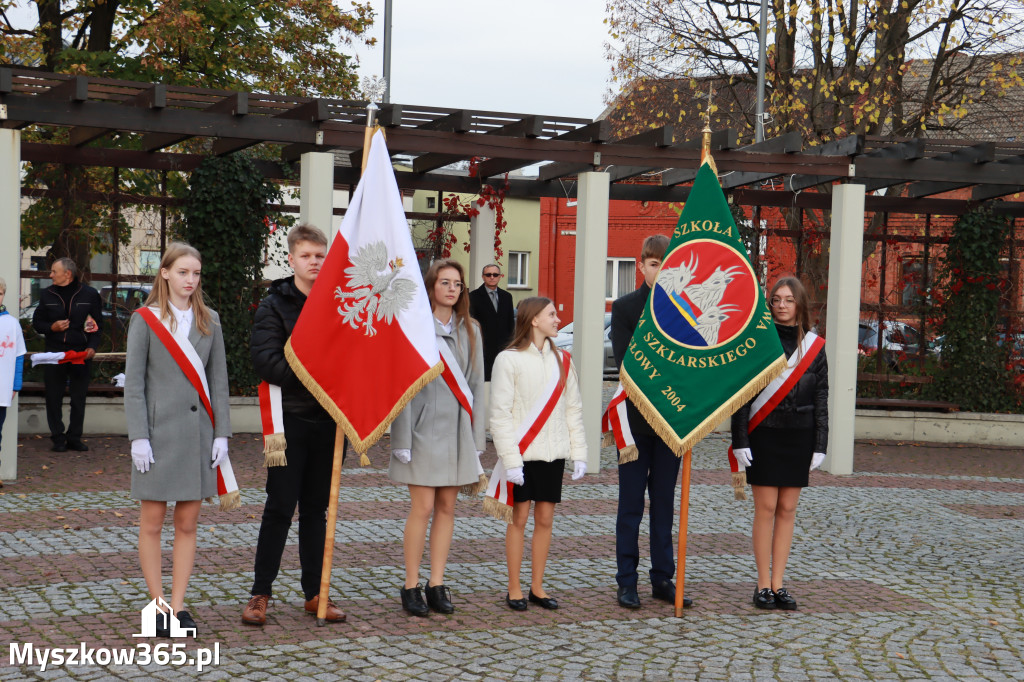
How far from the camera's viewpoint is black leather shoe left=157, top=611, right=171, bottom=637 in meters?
5.22

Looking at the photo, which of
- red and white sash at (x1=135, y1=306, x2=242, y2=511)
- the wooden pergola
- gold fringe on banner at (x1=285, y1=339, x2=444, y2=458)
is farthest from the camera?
the wooden pergola

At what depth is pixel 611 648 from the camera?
5375 millimetres

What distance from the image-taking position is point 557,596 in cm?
634

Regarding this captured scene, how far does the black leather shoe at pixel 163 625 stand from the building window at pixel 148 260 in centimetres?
860

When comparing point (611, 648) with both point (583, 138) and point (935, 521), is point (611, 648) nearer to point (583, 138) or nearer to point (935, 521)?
point (935, 521)

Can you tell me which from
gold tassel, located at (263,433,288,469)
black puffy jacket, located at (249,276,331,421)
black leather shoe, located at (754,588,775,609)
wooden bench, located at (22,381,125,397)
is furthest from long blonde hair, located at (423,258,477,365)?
wooden bench, located at (22,381,125,397)

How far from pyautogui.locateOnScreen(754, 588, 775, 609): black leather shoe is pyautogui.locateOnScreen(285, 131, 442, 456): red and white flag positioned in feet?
7.39

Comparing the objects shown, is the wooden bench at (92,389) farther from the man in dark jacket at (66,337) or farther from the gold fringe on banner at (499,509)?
the gold fringe on banner at (499,509)

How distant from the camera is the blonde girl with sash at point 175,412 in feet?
16.9

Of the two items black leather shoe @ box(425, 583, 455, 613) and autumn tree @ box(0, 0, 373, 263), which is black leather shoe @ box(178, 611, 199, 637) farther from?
autumn tree @ box(0, 0, 373, 263)

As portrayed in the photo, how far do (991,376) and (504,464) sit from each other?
10973 millimetres

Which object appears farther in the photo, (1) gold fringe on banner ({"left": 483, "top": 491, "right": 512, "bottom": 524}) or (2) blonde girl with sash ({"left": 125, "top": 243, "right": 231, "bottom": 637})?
(1) gold fringe on banner ({"left": 483, "top": 491, "right": 512, "bottom": 524})

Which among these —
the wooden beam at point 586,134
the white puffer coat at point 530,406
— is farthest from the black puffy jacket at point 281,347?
the wooden beam at point 586,134

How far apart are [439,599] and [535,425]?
1.05 meters
